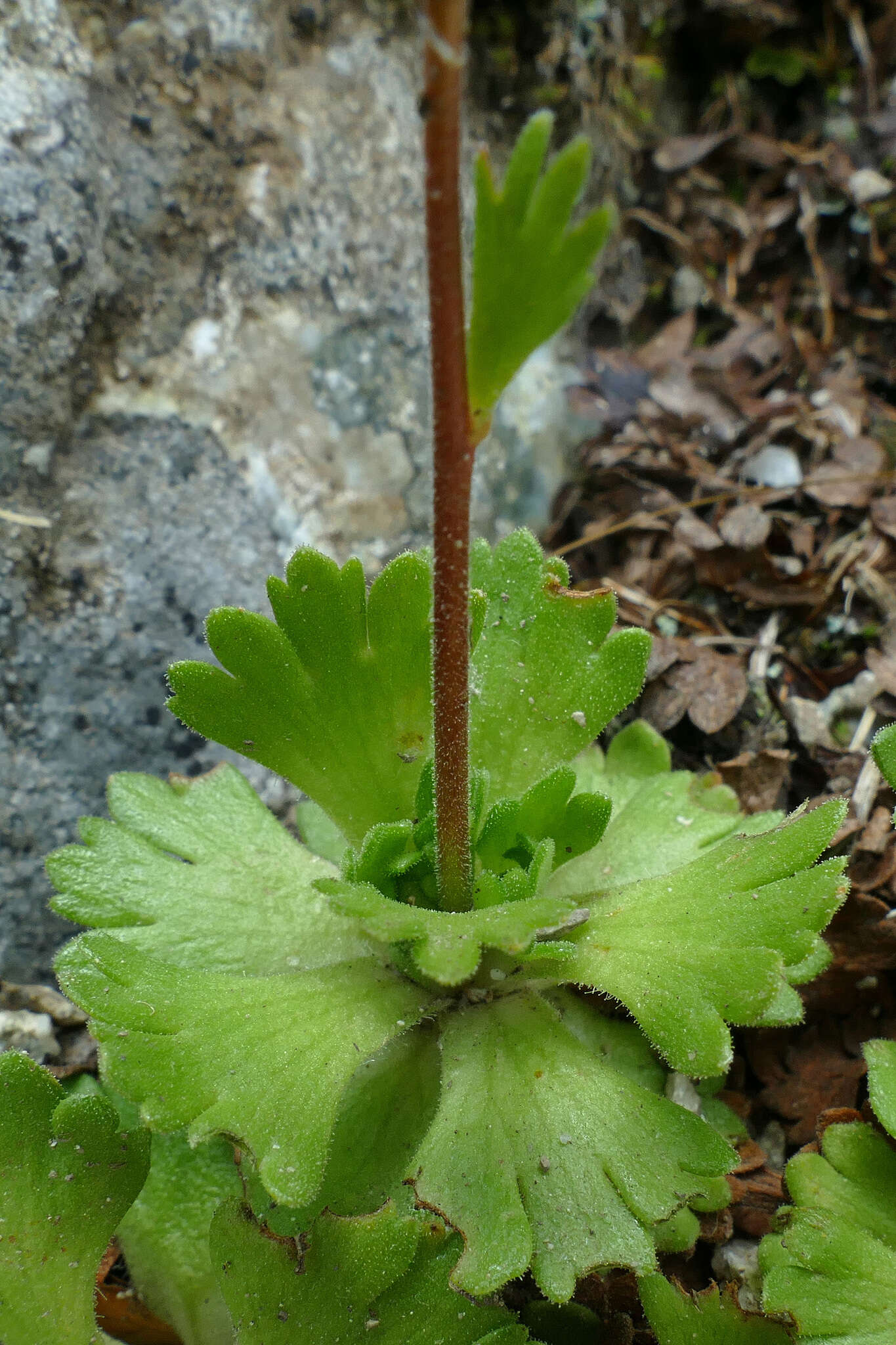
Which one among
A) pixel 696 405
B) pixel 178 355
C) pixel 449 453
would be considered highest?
pixel 178 355

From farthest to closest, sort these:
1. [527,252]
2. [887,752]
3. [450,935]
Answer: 1. [887,752]
2. [450,935]
3. [527,252]

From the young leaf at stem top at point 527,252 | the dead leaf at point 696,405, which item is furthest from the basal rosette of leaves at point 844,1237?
the dead leaf at point 696,405

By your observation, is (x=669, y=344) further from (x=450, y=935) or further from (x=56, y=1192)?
(x=56, y=1192)

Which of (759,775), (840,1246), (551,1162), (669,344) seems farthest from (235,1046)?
(669,344)

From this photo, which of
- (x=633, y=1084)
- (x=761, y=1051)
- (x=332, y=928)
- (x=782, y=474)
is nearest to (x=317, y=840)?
(x=332, y=928)

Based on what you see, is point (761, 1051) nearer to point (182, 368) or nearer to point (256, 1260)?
point (256, 1260)

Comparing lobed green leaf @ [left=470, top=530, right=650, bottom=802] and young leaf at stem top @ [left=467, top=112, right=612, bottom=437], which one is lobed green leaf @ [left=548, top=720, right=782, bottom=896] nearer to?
lobed green leaf @ [left=470, top=530, right=650, bottom=802]

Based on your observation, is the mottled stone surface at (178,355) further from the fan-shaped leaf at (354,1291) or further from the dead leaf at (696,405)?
the fan-shaped leaf at (354,1291)
